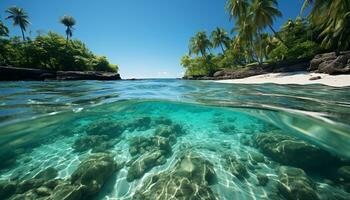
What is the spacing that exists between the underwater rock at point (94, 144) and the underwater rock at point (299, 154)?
5928 millimetres

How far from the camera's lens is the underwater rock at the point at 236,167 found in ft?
14.9

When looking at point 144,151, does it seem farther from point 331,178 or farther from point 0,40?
point 0,40

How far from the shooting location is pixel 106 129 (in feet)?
25.0

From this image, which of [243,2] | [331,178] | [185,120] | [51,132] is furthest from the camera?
[243,2]

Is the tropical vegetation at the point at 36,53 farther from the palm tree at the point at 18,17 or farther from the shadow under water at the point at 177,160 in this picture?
the shadow under water at the point at 177,160

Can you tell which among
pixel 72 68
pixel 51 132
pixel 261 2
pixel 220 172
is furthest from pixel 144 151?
pixel 72 68

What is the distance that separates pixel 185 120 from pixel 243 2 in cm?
2902

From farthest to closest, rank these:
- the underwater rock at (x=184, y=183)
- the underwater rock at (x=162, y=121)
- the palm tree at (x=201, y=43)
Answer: the palm tree at (x=201, y=43), the underwater rock at (x=162, y=121), the underwater rock at (x=184, y=183)

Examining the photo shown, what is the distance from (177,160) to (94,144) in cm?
350

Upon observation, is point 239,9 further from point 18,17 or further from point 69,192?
point 18,17

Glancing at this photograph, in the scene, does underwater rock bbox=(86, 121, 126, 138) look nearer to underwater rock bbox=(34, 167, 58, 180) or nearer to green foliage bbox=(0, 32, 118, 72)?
underwater rock bbox=(34, 167, 58, 180)

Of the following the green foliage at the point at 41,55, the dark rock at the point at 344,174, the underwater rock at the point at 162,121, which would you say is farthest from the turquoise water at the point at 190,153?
the green foliage at the point at 41,55

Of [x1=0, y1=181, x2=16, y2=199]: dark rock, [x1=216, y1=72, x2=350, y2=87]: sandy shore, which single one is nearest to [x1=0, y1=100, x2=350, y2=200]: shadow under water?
[x1=0, y1=181, x2=16, y2=199]: dark rock

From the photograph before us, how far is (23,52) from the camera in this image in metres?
32.7
